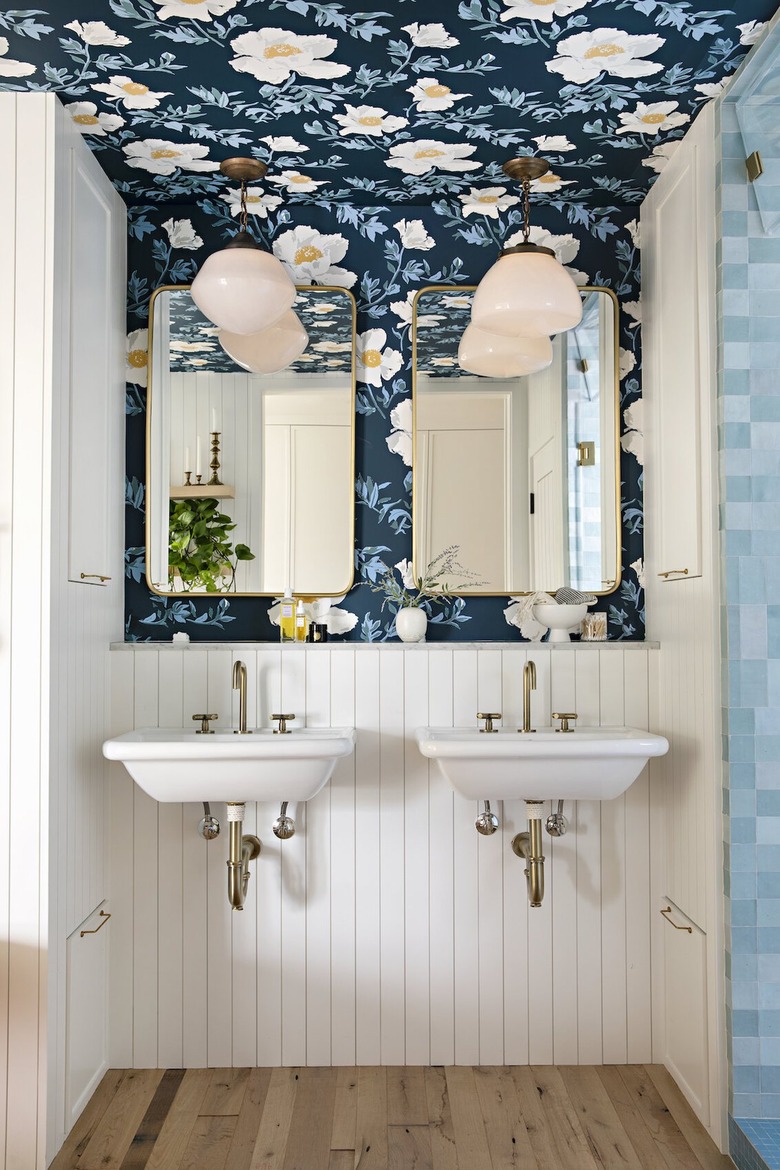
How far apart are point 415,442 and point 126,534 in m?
0.90

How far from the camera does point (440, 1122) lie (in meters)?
2.40

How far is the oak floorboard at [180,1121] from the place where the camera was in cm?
225

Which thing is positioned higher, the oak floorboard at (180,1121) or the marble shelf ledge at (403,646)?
the marble shelf ledge at (403,646)

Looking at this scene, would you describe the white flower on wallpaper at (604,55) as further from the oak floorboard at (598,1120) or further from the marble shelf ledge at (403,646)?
the oak floorboard at (598,1120)

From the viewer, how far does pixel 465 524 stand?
113 inches

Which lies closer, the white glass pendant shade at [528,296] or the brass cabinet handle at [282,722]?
the white glass pendant shade at [528,296]

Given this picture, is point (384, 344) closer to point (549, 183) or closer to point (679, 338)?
point (549, 183)

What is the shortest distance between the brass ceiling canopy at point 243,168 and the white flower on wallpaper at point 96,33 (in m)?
0.40

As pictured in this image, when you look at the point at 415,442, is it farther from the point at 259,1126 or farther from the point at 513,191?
the point at 259,1126

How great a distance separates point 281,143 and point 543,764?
171 cm

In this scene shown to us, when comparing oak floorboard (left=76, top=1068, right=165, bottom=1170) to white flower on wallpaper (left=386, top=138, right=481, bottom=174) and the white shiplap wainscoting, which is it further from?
white flower on wallpaper (left=386, top=138, right=481, bottom=174)

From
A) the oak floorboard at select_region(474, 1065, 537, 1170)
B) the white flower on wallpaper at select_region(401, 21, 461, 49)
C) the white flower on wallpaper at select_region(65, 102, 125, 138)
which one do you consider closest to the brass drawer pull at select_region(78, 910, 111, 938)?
the oak floorboard at select_region(474, 1065, 537, 1170)

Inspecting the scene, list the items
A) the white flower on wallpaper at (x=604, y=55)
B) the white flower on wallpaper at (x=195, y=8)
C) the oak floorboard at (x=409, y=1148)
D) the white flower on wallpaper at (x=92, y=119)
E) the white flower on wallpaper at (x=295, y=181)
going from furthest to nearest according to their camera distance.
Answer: the white flower on wallpaper at (x=295, y=181)
the white flower on wallpaper at (x=92, y=119)
the oak floorboard at (x=409, y=1148)
the white flower on wallpaper at (x=604, y=55)
the white flower on wallpaper at (x=195, y=8)

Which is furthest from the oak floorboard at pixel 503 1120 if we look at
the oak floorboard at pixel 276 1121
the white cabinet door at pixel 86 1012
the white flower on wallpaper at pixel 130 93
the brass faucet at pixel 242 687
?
the white flower on wallpaper at pixel 130 93
